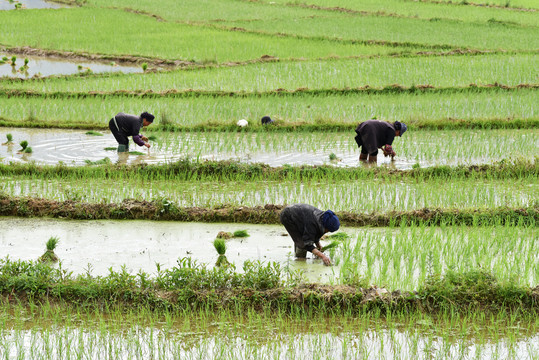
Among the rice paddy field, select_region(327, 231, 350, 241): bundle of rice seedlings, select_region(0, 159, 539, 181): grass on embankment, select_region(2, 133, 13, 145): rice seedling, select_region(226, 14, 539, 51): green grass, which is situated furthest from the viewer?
select_region(226, 14, 539, 51): green grass

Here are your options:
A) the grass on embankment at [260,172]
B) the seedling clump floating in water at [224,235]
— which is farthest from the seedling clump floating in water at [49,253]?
the grass on embankment at [260,172]

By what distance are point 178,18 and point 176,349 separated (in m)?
18.4

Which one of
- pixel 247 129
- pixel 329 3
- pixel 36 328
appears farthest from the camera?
pixel 329 3

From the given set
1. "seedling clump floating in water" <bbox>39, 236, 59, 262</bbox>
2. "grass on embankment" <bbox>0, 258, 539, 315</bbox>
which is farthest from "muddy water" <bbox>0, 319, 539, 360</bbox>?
"seedling clump floating in water" <bbox>39, 236, 59, 262</bbox>

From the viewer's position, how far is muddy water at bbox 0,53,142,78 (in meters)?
15.3

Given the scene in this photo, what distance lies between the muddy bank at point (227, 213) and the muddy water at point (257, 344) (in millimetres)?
1852

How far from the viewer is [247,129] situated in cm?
989

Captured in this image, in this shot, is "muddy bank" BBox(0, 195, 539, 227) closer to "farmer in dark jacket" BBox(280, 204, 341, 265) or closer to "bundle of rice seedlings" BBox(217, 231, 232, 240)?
"bundle of rice seedlings" BBox(217, 231, 232, 240)

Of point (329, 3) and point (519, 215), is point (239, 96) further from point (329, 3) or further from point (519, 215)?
point (329, 3)

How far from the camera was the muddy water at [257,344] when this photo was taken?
3863 millimetres

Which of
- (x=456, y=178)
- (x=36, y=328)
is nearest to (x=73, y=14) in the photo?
(x=456, y=178)

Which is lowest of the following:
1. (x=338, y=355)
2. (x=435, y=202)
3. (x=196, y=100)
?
(x=338, y=355)

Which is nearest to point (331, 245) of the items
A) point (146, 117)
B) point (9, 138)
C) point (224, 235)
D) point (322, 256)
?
point (322, 256)

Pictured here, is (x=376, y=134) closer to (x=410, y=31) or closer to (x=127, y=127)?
(x=127, y=127)
